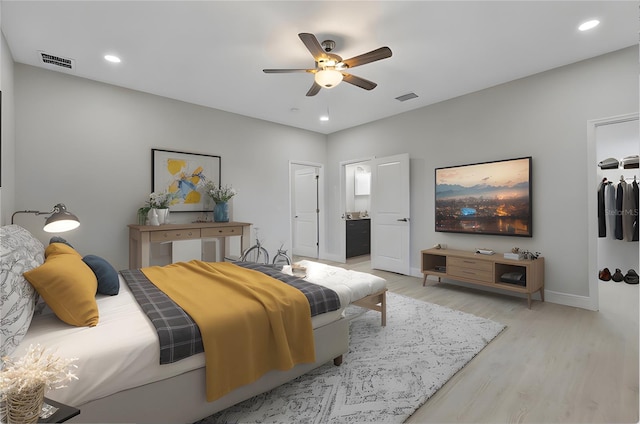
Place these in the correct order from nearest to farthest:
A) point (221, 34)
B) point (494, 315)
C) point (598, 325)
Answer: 1. point (221, 34)
2. point (598, 325)
3. point (494, 315)

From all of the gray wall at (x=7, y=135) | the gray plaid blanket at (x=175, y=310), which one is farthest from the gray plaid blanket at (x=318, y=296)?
the gray wall at (x=7, y=135)

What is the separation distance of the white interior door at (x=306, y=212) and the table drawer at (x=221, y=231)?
2.46 m

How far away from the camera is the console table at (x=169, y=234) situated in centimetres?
363

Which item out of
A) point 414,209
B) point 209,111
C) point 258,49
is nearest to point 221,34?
point 258,49

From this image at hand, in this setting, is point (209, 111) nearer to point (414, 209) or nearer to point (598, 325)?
point (414, 209)

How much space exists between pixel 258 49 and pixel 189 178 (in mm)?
2289

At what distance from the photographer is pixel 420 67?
11.3ft

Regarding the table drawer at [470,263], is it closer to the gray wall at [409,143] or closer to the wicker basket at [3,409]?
the gray wall at [409,143]

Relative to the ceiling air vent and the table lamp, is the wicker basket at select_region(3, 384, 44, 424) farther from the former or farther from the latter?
the ceiling air vent

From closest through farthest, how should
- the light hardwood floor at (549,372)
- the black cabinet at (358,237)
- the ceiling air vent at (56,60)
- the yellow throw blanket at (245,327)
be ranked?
1. the yellow throw blanket at (245,327)
2. the light hardwood floor at (549,372)
3. the ceiling air vent at (56,60)
4. the black cabinet at (358,237)

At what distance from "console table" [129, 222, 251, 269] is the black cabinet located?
260cm

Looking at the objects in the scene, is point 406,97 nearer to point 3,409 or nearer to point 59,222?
point 59,222

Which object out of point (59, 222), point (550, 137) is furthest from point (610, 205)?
point (59, 222)

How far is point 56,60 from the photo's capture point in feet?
10.5
